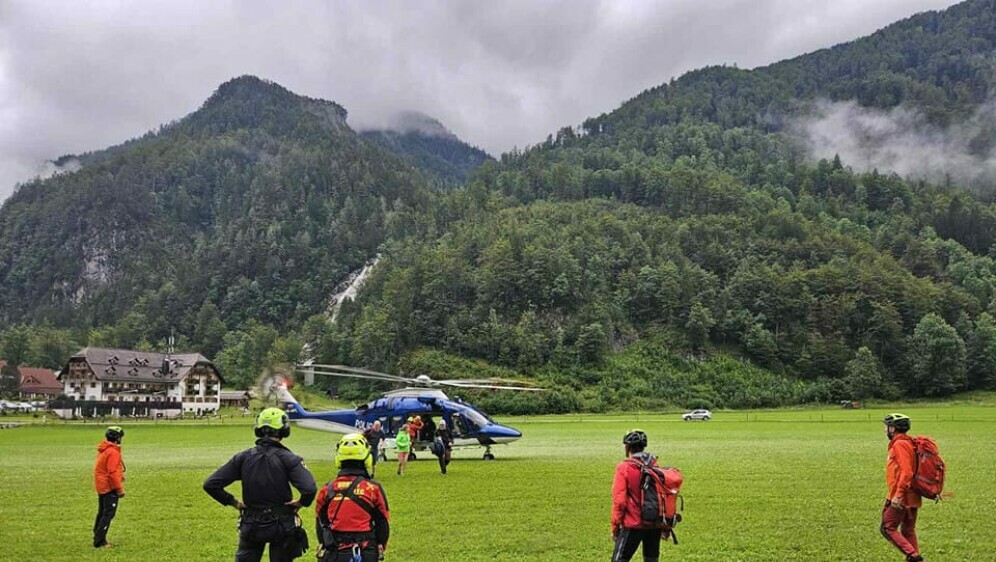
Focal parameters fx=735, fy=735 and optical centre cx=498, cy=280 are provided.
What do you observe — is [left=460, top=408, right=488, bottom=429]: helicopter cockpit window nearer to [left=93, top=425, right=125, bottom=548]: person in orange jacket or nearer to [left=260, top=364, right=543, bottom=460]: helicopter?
[left=260, top=364, right=543, bottom=460]: helicopter

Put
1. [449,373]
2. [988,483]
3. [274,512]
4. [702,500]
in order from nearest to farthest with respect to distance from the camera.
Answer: [274,512] < [702,500] < [988,483] < [449,373]

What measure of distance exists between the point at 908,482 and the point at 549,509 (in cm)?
847

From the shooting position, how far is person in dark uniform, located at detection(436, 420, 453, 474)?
24.7 metres

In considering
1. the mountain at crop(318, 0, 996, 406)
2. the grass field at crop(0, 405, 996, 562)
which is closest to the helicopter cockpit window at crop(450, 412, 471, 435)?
the grass field at crop(0, 405, 996, 562)

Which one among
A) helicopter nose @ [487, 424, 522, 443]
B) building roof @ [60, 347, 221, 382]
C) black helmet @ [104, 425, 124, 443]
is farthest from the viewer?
building roof @ [60, 347, 221, 382]

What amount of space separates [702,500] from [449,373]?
7990 centimetres

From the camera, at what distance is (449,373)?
9644 cm

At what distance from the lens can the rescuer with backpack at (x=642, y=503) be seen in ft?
26.6

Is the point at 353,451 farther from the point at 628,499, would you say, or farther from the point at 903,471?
the point at 903,471

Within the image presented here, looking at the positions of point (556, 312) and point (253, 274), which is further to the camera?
point (253, 274)

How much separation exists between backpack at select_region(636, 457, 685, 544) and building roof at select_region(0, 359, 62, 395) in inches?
5534

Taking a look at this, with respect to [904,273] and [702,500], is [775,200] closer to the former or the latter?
[904,273]

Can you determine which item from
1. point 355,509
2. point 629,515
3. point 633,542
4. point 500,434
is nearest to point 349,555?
point 355,509

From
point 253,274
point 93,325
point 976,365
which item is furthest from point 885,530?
point 93,325
